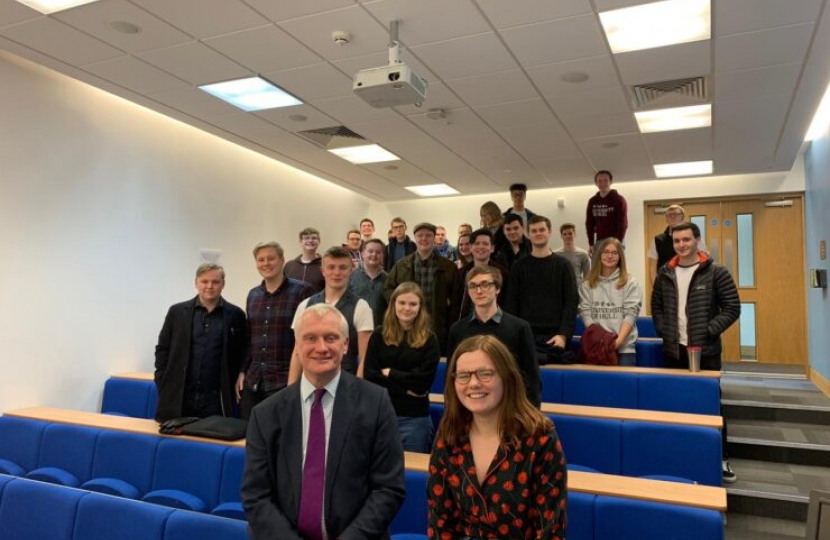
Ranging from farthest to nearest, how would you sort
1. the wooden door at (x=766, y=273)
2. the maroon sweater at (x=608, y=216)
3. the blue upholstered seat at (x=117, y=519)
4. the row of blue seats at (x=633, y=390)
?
the wooden door at (x=766, y=273), the maroon sweater at (x=608, y=216), the row of blue seats at (x=633, y=390), the blue upholstered seat at (x=117, y=519)

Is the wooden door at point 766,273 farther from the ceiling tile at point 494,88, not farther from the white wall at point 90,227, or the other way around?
the white wall at point 90,227

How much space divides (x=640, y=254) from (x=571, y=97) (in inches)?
165

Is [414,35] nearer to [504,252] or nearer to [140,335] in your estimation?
[504,252]

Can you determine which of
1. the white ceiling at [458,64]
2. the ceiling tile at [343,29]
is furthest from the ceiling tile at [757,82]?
the ceiling tile at [343,29]

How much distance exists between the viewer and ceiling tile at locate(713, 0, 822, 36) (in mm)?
3043

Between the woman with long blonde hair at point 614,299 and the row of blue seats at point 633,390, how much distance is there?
1.32ft

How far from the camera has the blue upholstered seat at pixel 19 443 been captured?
3.07m

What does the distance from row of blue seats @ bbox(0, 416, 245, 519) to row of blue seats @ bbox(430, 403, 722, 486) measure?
164 centimetres

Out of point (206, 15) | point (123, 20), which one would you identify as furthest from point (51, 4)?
point (206, 15)

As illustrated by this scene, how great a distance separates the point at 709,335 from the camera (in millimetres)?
3480

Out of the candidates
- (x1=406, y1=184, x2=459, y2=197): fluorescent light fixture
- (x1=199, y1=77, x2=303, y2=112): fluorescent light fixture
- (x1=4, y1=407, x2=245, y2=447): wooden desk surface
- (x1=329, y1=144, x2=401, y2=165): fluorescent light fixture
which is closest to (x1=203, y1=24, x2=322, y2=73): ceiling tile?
(x1=199, y1=77, x2=303, y2=112): fluorescent light fixture

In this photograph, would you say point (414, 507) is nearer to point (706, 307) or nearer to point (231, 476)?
point (231, 476)

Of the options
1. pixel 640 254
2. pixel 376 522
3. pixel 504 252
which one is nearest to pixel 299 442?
pixel 376 522

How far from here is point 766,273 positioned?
284 inches
